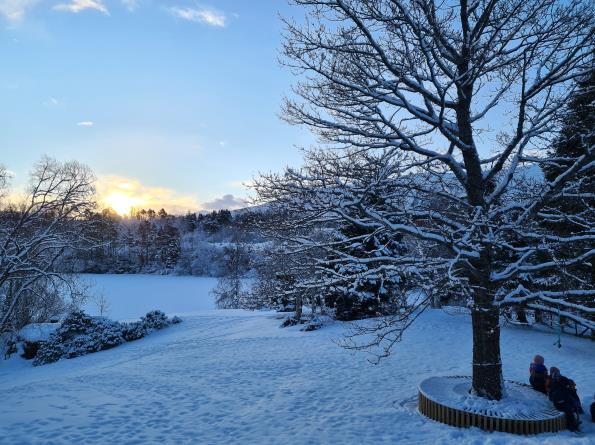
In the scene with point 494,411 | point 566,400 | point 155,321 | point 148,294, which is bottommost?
point 148,294

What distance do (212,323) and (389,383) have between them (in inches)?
699

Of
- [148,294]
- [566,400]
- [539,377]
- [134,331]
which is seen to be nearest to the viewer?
[566,400]

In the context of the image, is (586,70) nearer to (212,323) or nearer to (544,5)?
(544,5)

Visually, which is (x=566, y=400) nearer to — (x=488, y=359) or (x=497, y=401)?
(x=497, y=401)

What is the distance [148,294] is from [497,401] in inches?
2111

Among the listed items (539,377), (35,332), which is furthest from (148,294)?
(539,377)

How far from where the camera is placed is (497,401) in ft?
28.6

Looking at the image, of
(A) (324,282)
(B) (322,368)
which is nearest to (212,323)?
(B) (322,368)

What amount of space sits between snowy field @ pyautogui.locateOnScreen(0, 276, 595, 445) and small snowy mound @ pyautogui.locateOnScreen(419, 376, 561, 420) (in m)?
0.45

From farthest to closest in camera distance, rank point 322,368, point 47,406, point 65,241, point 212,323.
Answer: point 212,323
point 65,241
point 322,368
point 47,406

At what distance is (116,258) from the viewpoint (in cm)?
8175

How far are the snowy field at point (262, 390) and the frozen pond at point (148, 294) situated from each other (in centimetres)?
2466

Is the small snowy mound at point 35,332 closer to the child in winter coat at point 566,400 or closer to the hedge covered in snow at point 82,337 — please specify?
the hedge covered in snow at point 82,337

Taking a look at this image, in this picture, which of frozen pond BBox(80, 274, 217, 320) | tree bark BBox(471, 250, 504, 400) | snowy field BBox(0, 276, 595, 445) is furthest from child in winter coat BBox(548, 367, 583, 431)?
frozen pond BBox(80, 274, 217, 320)
